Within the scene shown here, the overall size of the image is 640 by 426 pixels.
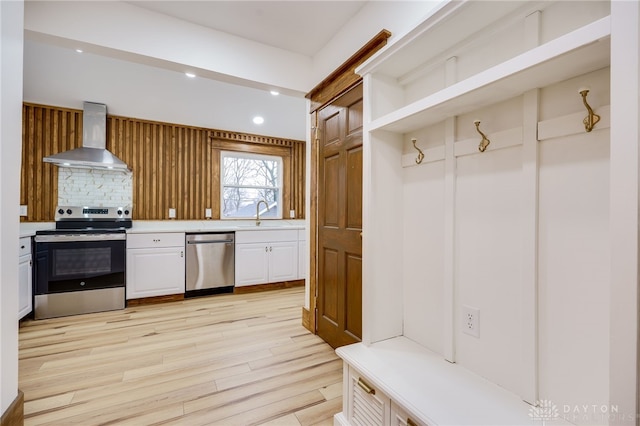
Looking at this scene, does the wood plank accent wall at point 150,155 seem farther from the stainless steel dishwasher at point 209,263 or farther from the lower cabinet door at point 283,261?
the lower cabinet door at point 283,261

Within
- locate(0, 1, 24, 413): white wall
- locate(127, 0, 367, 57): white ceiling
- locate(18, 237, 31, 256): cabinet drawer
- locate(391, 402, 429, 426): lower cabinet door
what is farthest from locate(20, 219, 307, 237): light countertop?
locate(391, 402, 429, 426): lower cabinet door

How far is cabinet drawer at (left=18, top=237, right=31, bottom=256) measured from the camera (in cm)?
280

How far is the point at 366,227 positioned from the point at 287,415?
44.7 inches

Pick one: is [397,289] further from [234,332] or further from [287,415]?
[234,332]

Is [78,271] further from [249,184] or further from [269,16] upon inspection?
[269,16]

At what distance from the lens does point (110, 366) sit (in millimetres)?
2100

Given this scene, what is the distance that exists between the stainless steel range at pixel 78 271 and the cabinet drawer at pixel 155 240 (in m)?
0.09

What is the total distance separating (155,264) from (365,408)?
3158mm

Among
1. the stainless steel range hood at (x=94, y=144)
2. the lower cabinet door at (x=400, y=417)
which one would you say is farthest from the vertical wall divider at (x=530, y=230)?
the stainless steel range hood at (x=94, y=144)

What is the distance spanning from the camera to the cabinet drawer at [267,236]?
13.3 feet

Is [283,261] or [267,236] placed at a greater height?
[267,236]

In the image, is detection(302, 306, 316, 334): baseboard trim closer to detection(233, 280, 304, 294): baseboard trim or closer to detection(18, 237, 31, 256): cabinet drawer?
detection(233, 280, 304, 294): baseboard trim

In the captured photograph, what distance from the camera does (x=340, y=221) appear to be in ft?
7.23

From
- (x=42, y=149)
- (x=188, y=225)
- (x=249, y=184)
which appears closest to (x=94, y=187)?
(x=42, y=149)
